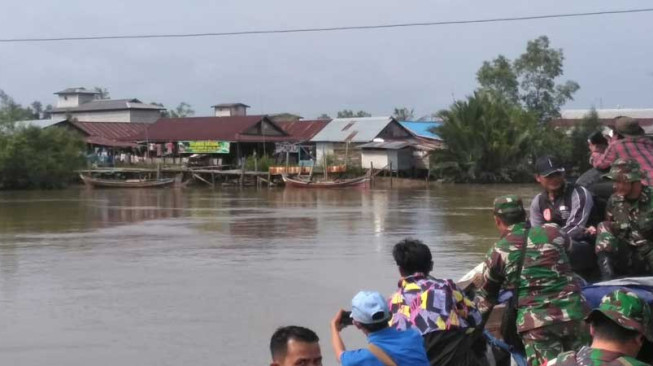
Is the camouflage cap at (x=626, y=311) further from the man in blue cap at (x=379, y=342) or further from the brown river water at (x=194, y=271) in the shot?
the brown river water at (x=194, y=271)

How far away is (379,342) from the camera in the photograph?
3717 millimetres

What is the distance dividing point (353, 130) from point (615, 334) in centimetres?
5435

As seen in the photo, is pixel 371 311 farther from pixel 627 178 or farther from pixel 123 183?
pixel 123 183

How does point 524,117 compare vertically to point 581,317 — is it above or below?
above

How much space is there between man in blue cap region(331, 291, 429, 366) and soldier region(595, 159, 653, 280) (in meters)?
2.06

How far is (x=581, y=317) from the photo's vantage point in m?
4.41

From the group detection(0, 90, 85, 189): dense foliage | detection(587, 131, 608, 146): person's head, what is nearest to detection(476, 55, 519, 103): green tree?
detection(0, 90, 85, 189): dense foliage

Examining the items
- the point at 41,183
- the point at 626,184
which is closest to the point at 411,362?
the point at 626,184

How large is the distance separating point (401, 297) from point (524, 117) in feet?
170

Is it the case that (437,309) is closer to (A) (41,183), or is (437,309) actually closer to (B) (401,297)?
(B) (401,297)

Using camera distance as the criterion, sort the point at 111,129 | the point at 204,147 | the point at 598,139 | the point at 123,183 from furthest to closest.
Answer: the point at 111,129, the point at 204,147, the point at 123,183, the point at 598,139

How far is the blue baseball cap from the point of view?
3682 mm

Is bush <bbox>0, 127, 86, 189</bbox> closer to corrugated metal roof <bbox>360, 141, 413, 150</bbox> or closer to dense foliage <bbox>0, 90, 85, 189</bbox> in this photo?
dense foliage <bbox>0, 90, 85, 189</bbox>

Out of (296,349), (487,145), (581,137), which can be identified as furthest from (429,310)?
(581,137)
